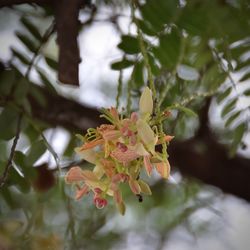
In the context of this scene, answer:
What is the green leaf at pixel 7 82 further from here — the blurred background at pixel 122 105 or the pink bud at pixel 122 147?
the pink bud at pixel 122 147

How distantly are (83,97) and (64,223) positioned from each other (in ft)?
0.86

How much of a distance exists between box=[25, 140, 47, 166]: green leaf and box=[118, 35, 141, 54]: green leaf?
0.43 ft

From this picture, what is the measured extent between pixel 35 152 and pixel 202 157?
397mm

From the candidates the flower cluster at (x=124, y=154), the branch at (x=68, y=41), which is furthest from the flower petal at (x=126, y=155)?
the branch at (x=68, y=41)

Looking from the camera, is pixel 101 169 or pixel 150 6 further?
pixel 150 6

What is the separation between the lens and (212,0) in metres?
0.51

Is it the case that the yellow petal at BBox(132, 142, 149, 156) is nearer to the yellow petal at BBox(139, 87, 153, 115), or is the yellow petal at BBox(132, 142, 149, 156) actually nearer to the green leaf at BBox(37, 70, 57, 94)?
the yellow petal at BBox(139, 87, 153, 115)

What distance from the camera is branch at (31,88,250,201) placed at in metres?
0.82

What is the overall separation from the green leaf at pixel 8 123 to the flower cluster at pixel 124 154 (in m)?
0.17

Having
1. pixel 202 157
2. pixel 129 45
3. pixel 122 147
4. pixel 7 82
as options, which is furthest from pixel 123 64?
pixel 202 157

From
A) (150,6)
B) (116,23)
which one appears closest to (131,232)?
(116,23)

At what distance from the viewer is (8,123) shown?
0.54 metres

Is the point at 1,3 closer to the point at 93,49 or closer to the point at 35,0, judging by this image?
the point at 35,0

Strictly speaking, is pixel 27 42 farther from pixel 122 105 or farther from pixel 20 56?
pixel 122 105
